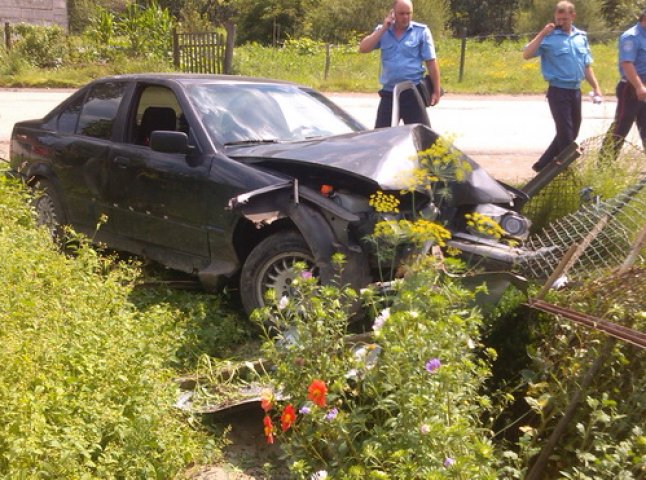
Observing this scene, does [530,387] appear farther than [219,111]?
No

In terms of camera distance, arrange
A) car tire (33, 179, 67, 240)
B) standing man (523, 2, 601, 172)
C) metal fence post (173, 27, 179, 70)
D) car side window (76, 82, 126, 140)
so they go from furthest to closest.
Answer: metal fence post (173, 27, 179, 70) → standing man (523, 2, 601, 172) → car tire (33, 179, 67, 240) → car side window (76, 82, 126, 140)

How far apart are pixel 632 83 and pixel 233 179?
4.86 metres

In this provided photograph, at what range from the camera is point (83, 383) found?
3412mm

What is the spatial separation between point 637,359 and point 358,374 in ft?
4.54

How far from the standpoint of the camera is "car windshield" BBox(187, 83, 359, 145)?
567 centimetres

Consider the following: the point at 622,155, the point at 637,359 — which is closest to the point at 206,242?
the point at 637,359

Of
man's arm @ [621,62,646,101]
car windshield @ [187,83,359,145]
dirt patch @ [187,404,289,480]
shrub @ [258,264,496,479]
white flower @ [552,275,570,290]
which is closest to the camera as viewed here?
shrub @ [258,264,496,479]

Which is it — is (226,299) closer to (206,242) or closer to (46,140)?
(206,242)

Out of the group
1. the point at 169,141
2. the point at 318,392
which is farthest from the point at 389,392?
the point at 169,141

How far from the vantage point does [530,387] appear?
12.6 ft

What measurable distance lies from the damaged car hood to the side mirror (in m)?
0.32

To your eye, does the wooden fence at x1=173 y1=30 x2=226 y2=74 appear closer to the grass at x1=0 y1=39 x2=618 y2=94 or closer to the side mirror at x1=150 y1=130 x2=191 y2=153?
the grass at x1=0 y1=39 x2=618 y2=94

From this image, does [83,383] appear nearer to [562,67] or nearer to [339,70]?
[562,67]

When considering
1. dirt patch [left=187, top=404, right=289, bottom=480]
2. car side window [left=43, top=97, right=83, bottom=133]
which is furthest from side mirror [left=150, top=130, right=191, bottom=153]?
dirt patch [left=187, top=404, right=289, bottom=480]
